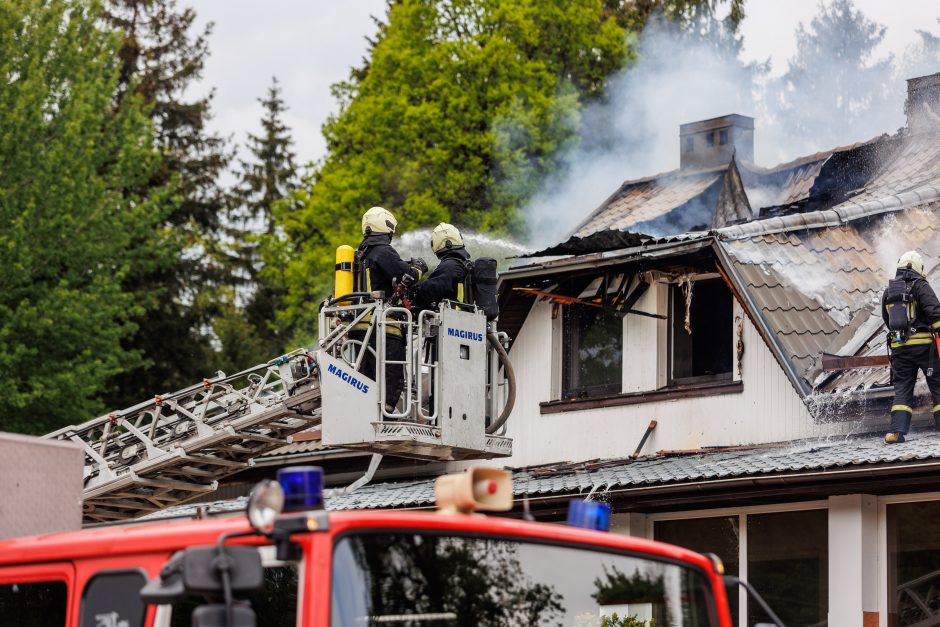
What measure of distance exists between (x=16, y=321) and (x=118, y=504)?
13321mm

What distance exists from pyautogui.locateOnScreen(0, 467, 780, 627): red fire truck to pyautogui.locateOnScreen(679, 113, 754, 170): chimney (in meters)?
15.3

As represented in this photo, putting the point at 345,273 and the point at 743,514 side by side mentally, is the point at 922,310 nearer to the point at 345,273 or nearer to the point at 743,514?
the point at 743,514

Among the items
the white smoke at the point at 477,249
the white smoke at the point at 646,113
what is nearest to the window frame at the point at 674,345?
the white smoke at the point at 477,249

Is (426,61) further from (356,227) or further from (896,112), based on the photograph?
(896,112)

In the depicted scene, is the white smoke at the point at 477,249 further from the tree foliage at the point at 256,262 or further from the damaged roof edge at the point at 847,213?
the tree foliage at the point at 256,262

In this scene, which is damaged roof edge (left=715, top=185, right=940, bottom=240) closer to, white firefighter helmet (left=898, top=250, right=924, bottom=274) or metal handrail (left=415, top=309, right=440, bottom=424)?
white firefighter helmet (left=898, top=250, right=924, bottom=274)

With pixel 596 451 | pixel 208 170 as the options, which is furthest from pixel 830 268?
pixel 208 170

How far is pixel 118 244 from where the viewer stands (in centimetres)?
2670

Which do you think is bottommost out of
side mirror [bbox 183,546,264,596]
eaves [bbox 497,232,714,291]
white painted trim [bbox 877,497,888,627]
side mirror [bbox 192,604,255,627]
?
white painted trim [bbox 877,497,888,627]

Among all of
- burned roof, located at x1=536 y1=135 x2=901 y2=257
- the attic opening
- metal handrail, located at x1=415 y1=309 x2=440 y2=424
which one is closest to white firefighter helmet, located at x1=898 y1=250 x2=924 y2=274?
the attic opening

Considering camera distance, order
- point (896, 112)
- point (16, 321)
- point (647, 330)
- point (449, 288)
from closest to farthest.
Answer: point (449, 288)
point (647, 330)
point (16, 321)
point (896, 112)

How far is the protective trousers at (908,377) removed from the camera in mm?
12703

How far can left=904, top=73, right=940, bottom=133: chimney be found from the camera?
1769cm

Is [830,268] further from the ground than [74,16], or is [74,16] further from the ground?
[74,16]
